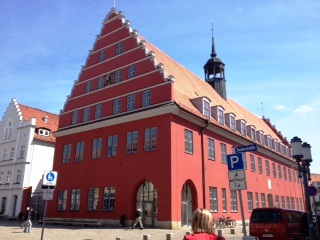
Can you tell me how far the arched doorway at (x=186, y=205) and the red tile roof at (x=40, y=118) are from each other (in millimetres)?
23618

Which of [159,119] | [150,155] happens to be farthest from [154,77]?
[150,155]

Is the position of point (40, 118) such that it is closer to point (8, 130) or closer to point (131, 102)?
point (8, 130)

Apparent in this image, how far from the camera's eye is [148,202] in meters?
24.1

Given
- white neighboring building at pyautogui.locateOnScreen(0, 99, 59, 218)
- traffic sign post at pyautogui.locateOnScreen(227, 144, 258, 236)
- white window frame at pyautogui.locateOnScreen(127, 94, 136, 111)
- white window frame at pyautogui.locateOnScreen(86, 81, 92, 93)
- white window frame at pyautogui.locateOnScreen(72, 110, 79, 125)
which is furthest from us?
white neighboring building at pyautogui.locateOnScreen(0, 99, 59, 218)

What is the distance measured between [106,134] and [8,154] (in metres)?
21.3

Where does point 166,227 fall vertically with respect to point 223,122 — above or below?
below

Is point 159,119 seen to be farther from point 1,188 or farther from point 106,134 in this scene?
point 1,188

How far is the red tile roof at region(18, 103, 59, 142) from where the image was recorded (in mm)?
41616

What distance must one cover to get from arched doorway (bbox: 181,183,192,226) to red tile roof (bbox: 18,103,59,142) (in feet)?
77.5

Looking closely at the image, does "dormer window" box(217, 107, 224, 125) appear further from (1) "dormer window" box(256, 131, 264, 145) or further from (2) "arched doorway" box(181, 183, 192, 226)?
(1) "dormer window" box(256, 131, 264, 145)

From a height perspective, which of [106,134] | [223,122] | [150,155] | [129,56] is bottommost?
[150,155]

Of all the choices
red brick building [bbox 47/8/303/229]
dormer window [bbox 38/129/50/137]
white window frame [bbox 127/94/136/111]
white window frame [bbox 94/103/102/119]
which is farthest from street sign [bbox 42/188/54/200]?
dormer window [bbox 38/129/50/137]

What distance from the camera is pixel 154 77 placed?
2569 cm

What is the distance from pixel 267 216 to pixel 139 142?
1301 cm
